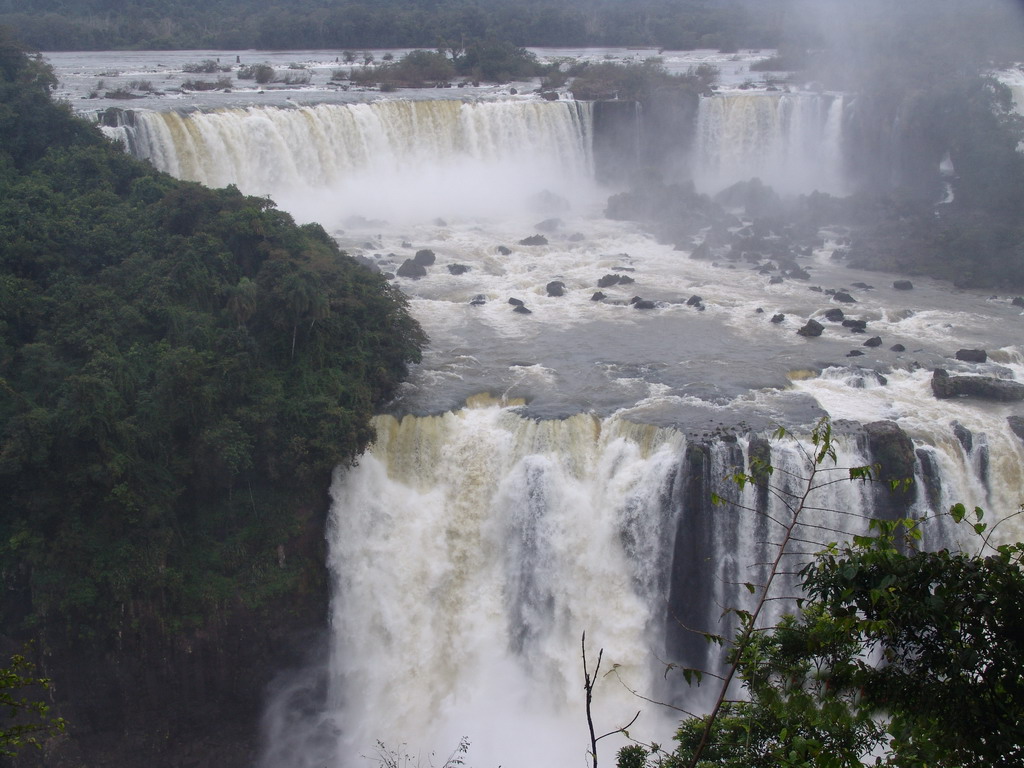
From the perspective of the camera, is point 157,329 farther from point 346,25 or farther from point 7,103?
point 346,25

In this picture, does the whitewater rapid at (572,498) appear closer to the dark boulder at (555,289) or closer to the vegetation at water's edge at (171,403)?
the vegetation at water's edge at (171,403)

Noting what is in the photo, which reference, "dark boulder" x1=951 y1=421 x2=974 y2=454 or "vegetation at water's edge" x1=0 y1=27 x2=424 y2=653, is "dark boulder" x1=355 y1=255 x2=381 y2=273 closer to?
"vegetation at water's edge" x1=0 y1=27 x2=424 y2=653

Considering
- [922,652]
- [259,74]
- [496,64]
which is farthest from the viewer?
[496,64]

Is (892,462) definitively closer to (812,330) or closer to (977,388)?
(977,388)

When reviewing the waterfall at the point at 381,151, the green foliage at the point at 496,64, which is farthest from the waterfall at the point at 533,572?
the green foliage at the point at 496,64

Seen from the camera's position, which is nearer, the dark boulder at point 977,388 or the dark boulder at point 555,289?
the dark boulder at point 977,388

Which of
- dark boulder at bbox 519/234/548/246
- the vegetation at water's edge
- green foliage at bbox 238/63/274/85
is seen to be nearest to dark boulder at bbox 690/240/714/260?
dark boulder at bbox 519/234/548/246

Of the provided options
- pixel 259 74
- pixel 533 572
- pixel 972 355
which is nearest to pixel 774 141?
pixel 972 355
